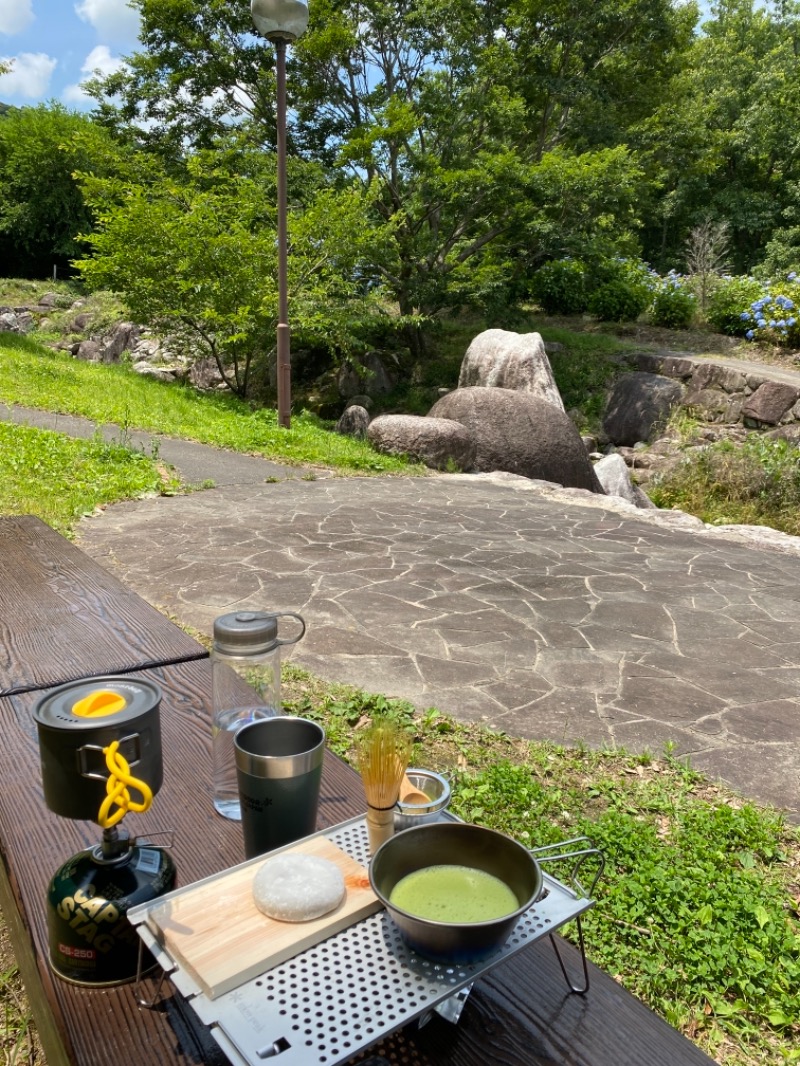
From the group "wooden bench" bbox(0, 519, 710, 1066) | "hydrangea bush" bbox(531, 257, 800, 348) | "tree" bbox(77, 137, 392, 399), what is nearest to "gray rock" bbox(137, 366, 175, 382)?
"tree" bbox(77, 137, 392, 399)

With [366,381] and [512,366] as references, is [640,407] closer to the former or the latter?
[512,366]

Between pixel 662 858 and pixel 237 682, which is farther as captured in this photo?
pixel 662 858

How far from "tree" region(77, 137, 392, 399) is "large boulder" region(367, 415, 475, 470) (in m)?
3.96

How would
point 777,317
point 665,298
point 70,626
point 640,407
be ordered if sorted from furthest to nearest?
point 665,298
point 777,317
point 640,407
point 70,626

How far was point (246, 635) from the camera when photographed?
5.23ft

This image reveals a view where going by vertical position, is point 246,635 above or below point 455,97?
below

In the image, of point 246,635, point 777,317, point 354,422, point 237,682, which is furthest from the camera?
point 777,317

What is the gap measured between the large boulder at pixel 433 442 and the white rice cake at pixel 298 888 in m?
9.01

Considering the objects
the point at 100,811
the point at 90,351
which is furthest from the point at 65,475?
the point at 90,351

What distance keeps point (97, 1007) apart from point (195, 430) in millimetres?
10072

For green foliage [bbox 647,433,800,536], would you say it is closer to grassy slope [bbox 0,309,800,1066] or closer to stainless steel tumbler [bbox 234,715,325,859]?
grassy slope [bbox 0,309,800,1066]

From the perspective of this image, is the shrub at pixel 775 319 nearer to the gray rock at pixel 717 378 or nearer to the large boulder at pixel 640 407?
the gray rock at pixel 717 378

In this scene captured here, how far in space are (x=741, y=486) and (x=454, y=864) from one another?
9.32 metres

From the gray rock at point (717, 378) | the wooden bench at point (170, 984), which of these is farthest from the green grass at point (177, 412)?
the wooden bench at point (170, 984)
